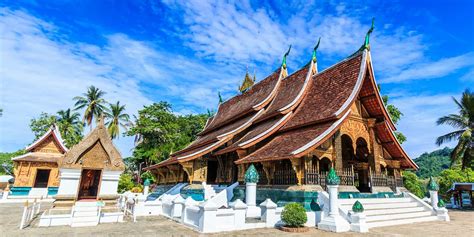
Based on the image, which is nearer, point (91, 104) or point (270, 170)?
point (270, 170)

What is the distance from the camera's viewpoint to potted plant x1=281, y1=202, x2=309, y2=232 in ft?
22.6

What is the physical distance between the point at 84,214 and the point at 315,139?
7.06m

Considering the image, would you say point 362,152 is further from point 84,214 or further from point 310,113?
Answer: point 84,214

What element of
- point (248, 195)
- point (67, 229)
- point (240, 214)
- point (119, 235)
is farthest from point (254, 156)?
point (67, 229)

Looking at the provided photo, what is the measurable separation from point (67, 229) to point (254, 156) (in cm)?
611

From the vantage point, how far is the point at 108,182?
6895mm

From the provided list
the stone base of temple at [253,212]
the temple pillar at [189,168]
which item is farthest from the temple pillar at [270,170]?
the temple pillar at [189,168]

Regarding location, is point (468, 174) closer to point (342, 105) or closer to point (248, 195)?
point (342, 105)

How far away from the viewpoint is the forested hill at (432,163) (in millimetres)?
63053

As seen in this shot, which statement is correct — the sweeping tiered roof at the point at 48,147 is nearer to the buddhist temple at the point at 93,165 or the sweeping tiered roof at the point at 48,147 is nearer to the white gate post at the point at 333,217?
the buddhist temple at the point at 93,165

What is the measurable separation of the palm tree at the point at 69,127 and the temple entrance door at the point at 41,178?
1313 cm

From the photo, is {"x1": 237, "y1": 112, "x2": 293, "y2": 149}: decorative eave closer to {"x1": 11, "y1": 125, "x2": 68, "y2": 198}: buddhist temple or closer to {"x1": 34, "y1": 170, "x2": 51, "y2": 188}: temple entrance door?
{"x1": 11, "y1": 125, "x2": 68, "y2": 198}: buddhist temple

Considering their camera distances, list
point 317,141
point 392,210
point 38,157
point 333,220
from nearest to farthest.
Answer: point 333,220 < point 317,141 < point 392,210 < point 38,157

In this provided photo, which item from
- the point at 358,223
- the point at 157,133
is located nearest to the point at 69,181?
the point at 358,223
